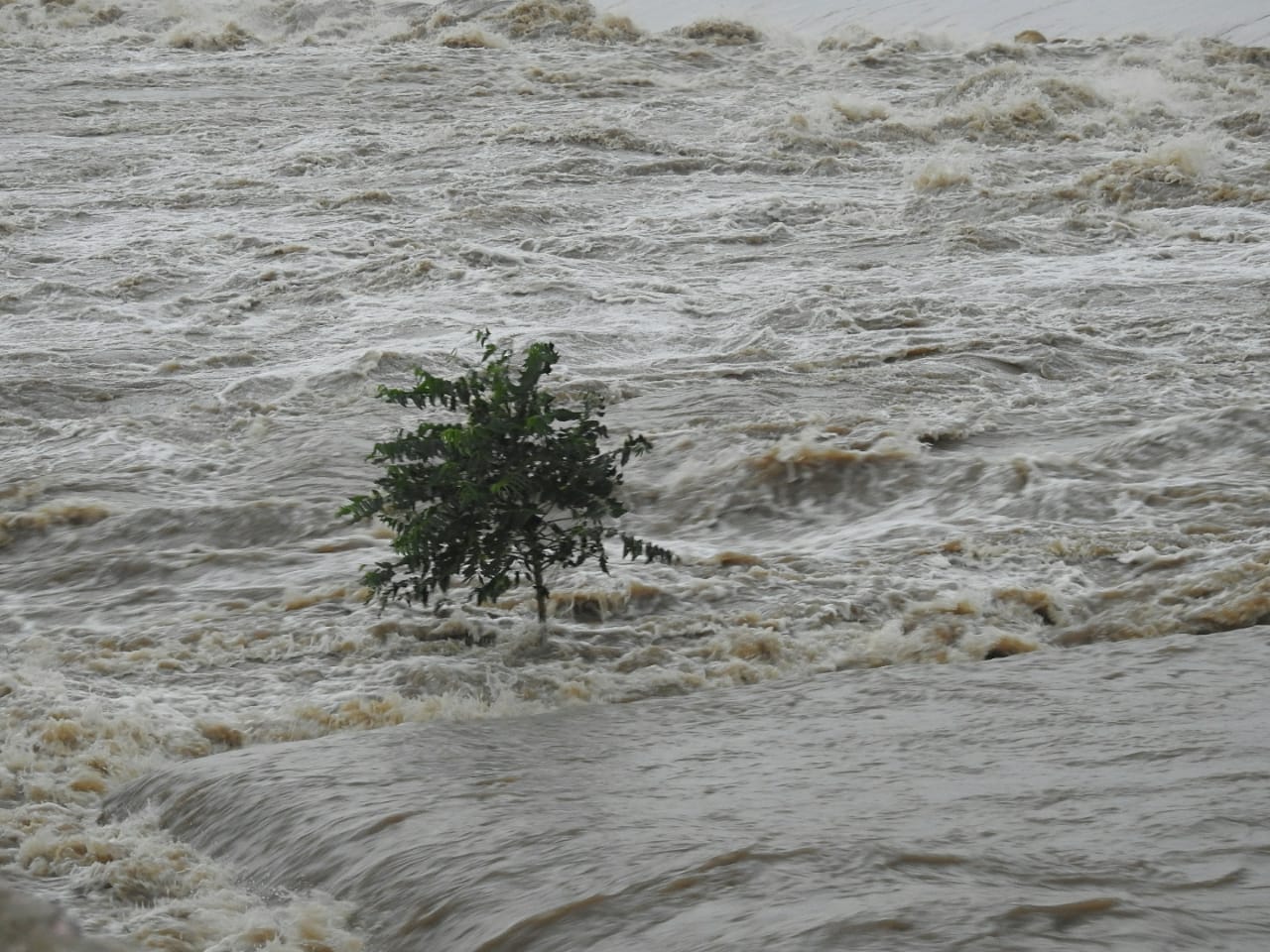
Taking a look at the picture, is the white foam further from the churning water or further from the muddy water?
the muddy water

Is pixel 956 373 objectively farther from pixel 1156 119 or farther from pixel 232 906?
pixel 1156 119

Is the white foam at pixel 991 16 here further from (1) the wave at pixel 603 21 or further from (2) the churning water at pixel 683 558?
(2) the churning water at pixel 683 558

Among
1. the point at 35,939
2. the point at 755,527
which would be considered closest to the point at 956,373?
the point at 755,527

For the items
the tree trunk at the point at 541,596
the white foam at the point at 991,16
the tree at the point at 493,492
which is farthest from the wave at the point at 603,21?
the tree trunk at the point at 541,596

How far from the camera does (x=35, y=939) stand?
39.3 inches

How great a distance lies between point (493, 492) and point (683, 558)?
1.16 meters

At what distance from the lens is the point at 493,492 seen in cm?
472

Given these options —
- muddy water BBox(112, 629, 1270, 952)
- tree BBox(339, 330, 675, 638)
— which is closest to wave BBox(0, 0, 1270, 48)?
tree BBox(339, 330, 675, 638)

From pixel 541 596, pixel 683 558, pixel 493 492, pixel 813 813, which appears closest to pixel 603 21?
pixel 683 558

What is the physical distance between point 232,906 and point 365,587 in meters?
2.29

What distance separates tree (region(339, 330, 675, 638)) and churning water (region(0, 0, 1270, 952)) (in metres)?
0.27

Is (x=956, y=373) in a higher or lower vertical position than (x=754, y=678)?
higher

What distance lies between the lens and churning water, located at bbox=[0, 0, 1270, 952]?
120 inches

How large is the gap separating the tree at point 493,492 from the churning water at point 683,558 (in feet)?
0.90
